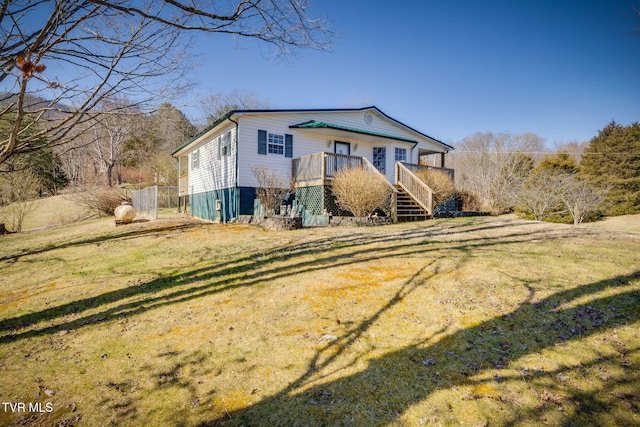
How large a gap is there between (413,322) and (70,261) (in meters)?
8.56

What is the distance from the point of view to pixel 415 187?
48.6 ft

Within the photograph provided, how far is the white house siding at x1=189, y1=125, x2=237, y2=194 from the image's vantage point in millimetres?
14859

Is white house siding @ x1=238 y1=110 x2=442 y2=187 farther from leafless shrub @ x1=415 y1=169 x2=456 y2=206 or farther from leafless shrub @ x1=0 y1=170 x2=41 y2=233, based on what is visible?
leafless shrub @ x1=0 y1=170 x2=41 y2=233

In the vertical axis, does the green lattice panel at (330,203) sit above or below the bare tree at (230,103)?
below

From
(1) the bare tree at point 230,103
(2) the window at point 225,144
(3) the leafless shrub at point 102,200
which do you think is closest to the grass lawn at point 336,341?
(2) the window at point 225,144

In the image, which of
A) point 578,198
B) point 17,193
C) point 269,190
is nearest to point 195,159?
point 17,193

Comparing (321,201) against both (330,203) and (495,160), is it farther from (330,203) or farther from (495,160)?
(495,160)

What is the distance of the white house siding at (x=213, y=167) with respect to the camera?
585 inches

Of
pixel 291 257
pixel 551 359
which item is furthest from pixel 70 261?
pixel 551 359

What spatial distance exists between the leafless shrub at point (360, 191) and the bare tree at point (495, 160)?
16.6 m

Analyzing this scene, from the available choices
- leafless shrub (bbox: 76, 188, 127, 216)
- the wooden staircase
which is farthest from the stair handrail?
leafless shrub (bbox: 76, 188, 127, 216)

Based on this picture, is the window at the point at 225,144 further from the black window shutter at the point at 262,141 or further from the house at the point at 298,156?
the black window shutter at the point at 262,141

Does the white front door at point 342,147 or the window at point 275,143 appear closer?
the window at point 275,143

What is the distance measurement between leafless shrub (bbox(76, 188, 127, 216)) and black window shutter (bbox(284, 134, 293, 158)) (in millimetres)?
14445
